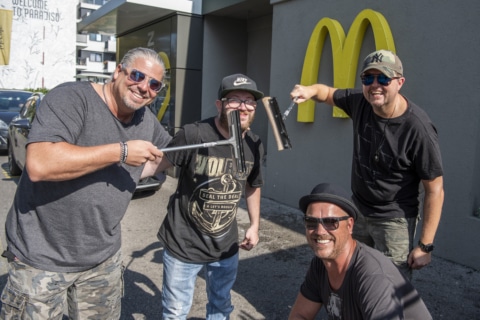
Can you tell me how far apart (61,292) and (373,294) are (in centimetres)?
149

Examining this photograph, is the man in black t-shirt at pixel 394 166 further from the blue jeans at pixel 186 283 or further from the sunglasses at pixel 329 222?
the blue jeans at pixel 186 283

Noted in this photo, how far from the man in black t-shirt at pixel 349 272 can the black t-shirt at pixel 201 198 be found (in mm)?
647

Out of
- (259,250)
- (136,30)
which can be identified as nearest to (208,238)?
(259,250)

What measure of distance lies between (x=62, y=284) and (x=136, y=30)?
31.5 feet

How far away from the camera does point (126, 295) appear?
3.66 meters

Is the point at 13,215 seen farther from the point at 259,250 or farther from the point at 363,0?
the point at 363,0

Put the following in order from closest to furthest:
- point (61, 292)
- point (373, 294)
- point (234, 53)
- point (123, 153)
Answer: point (373, 294) < point (123, 153) < point (61, 292) < point (234, 53)

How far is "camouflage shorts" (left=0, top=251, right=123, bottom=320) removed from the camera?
1.96 metres

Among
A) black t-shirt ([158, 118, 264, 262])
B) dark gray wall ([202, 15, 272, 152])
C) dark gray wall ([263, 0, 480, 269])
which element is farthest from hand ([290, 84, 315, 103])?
dark gray wall ([202, 15, 272, 152])

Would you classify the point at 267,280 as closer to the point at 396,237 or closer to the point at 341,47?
the point at 396,237

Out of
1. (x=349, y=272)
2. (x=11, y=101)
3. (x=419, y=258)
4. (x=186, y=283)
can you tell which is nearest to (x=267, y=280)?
(x=186, y=283)

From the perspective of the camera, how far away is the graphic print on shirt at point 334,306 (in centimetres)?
188

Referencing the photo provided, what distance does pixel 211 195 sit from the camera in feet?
7.93

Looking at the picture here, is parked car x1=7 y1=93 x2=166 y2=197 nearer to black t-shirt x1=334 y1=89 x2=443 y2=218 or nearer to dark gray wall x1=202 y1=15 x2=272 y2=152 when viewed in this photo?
dark gray wall x1=202 y1=15 x2=272 y2=152
